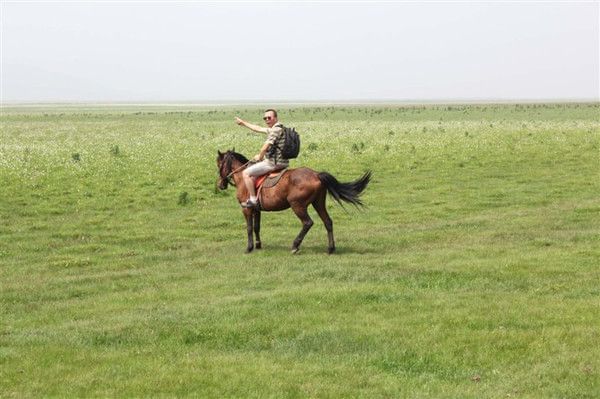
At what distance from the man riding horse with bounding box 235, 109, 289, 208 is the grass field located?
1.66m

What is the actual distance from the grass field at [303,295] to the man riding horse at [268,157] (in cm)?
166

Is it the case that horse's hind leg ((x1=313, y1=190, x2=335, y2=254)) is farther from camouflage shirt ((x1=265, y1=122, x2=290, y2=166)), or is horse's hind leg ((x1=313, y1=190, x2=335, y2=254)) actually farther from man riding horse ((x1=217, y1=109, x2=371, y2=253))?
camouflage shirt ((x1=265, y1=122, x2=290, y2=166))

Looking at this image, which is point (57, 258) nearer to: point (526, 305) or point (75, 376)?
point (75, 376)

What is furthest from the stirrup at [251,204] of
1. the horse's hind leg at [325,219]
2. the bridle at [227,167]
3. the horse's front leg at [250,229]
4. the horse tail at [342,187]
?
the horse tail at [342,187]

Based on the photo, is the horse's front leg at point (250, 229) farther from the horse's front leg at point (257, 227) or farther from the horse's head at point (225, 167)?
the horse's head at point (225, 167)

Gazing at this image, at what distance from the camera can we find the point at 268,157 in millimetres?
19125

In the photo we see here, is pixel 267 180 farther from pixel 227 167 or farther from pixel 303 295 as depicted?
pixel 303 295

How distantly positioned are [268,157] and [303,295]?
228 inches

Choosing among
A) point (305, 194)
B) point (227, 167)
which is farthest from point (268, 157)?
point (227, 167)

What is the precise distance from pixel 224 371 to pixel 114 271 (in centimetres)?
803

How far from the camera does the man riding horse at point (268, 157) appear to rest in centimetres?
1880

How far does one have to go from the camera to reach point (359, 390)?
9516 mm

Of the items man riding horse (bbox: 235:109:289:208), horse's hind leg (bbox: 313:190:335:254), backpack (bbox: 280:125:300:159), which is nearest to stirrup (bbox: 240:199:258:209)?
man riding horse (bbox: 235:109:289:208)

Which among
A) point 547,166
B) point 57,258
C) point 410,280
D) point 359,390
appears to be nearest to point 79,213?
point 57,258
